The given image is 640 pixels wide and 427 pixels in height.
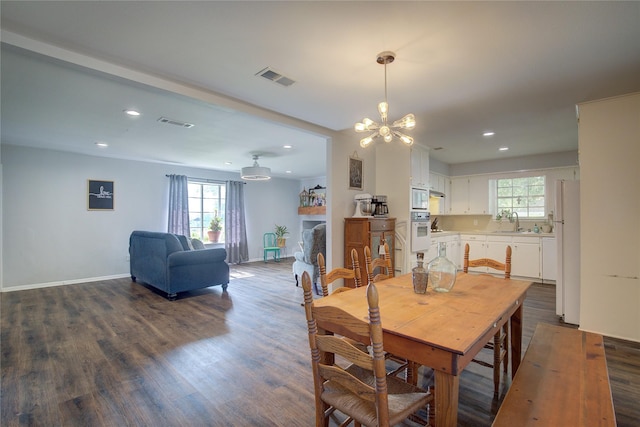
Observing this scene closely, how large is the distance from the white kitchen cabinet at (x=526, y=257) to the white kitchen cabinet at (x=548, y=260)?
0.25 feet

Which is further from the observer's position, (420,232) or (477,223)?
(477,223)

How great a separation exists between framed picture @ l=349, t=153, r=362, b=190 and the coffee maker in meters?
0.32

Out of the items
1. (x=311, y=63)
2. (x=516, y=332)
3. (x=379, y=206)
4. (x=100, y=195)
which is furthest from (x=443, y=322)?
(x=100, y=195)

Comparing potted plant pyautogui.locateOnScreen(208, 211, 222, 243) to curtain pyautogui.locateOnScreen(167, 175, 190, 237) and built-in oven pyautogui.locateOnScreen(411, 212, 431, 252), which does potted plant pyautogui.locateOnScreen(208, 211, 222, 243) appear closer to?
curtain pyautogui.locateOnScreen(167, 175, 190, 237)

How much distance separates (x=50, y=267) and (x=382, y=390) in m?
A: 6.87

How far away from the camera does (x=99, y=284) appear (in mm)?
5684

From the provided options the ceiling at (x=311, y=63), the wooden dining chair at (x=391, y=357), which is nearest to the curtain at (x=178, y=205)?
the ceiling at (x=311, y=63)

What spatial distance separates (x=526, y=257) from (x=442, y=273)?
474cm

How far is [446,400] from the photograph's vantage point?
121cm

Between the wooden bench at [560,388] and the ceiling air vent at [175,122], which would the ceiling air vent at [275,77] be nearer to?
the ceiling air vent at [175,122]

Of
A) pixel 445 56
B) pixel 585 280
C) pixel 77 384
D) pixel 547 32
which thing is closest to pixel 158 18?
pixel 445 56

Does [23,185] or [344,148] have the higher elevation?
[344,148]

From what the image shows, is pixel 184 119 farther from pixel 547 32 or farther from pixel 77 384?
pixel 547 32

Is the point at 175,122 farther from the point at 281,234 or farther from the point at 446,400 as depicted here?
the point at 281,234
